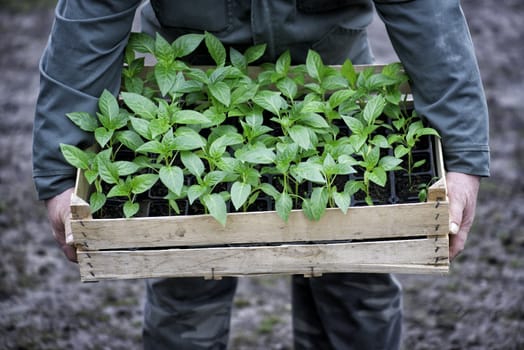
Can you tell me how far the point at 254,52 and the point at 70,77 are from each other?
47 centimetres

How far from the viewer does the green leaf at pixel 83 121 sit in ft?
6.34

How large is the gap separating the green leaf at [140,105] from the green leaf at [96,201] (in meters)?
0.22

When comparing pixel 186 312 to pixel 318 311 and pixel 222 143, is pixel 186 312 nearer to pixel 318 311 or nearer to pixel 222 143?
pixel 318 311

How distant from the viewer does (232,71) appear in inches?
79.1

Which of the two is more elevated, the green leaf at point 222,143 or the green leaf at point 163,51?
the green leaf at point 163,51

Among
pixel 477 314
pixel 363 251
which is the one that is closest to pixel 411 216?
pixel 363 251

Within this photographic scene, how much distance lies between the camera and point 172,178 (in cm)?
180

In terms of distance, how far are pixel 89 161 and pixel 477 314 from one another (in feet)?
5.94

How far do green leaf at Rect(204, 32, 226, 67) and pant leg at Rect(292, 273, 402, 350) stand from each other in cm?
72

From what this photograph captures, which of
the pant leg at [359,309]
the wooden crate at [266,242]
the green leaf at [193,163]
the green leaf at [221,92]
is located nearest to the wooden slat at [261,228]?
the wooden crate at [266,242]

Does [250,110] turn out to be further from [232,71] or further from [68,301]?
[68,301]

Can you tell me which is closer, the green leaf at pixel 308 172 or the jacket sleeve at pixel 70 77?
the green leaf at pixel 308 172

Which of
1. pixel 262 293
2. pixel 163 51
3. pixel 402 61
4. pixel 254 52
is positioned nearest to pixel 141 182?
pixel 163 51

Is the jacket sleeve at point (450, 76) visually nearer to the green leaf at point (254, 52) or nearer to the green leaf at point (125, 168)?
the green leaf at point (254, 52)
